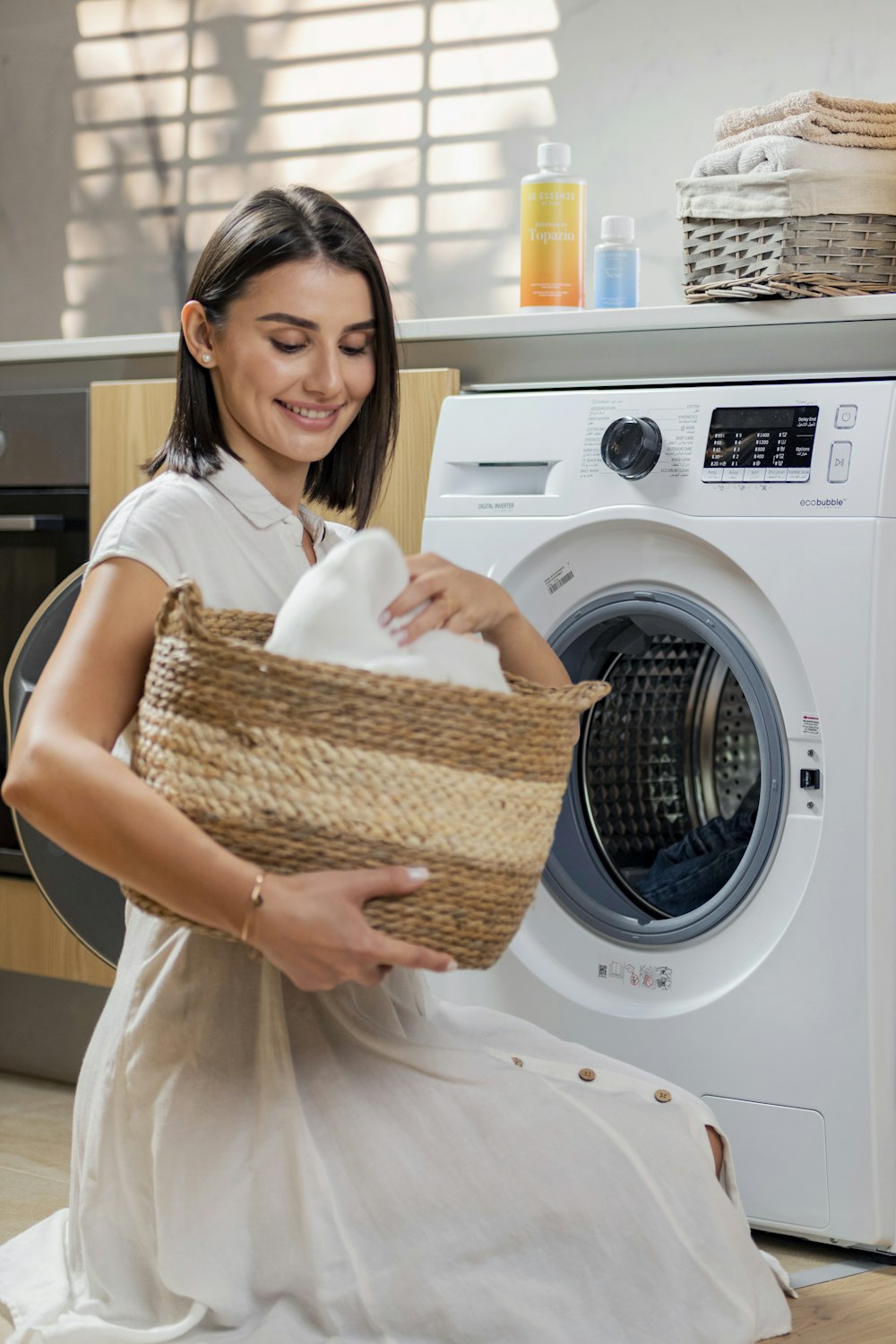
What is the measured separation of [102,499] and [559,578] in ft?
2.53

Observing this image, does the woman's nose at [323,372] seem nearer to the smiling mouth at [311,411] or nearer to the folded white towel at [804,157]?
the smiling mouth at [311,411]

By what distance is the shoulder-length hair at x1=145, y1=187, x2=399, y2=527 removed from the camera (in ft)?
3.97

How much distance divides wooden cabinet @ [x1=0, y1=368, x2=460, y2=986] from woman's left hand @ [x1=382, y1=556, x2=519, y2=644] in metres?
0.75

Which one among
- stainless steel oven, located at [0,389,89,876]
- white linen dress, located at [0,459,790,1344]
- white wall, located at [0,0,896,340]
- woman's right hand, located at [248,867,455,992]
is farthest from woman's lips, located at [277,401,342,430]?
white wall, located at [0,0,896,340]

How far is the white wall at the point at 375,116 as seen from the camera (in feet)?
7.21

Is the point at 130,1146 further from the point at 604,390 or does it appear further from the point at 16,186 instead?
the point at 16,186

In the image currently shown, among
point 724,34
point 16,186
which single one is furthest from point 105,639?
point 16,186

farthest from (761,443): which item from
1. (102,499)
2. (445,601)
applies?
(102,499)

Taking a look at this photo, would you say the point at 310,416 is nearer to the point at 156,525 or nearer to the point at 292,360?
the point at 292,360

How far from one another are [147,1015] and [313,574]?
0.43 meters

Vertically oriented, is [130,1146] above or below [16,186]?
Answer: below

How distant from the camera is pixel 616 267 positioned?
6.23 feet

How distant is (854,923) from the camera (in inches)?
59.9

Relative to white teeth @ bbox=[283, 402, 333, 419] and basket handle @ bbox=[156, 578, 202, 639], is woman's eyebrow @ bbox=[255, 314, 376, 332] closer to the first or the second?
white teeth @ bbox=[283, 402, 333, 419]
